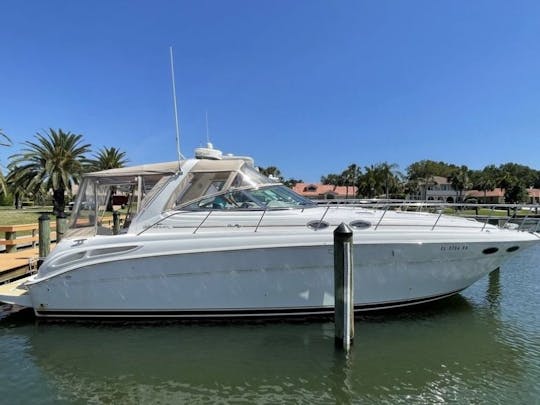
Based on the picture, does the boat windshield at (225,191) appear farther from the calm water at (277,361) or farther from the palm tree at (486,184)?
the palm tree at (486,184)

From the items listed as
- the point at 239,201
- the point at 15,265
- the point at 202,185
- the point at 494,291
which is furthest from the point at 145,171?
the point at 494,291

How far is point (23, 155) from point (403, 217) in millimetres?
30330

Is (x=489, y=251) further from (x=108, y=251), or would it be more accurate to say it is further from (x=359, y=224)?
(x=108, y=251)

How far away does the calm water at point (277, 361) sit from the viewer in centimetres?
481

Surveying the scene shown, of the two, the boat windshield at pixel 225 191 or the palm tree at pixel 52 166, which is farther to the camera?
the palm tree at pixel 52 166

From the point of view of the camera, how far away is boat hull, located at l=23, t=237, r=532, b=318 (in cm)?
643

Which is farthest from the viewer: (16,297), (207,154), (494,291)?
(494,291)

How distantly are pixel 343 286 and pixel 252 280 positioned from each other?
1479 mm

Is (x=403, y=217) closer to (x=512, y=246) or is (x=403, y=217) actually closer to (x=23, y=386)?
(x=512, y=246)

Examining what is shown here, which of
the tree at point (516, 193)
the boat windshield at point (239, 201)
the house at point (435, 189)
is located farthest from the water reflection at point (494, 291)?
the house at point (435, 189)

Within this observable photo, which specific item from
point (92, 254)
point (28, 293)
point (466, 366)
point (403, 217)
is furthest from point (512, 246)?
point (28, 293)

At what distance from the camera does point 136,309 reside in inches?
264

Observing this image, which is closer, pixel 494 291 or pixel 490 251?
pixel 490 251

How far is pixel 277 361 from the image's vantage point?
5.55 metres
